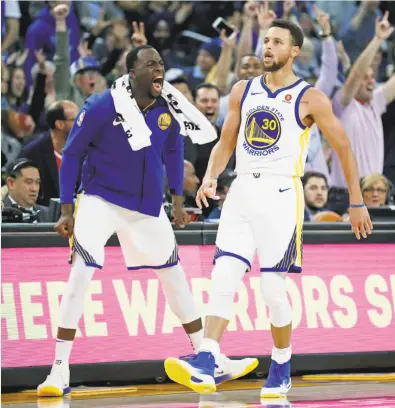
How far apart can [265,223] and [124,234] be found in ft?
3.44

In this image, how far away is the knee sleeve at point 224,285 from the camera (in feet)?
18.9

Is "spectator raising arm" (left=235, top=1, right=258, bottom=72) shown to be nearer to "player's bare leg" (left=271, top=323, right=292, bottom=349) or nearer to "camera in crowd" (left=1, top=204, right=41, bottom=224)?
"camera in crowd" (left=1, top=204, right=41, bottom=224)

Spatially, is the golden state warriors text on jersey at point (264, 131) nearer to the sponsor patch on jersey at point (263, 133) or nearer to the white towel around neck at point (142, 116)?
the sponsor patch on jersey at point (263, 133)

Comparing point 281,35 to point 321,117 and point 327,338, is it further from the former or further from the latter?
point 327,338

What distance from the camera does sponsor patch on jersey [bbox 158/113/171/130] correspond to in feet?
21.1

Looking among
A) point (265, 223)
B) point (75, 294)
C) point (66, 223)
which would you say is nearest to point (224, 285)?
point (265, 223)

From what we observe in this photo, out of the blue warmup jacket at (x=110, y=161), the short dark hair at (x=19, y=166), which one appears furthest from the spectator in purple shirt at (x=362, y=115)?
the blue warmup jacket at (x=110, y=161)

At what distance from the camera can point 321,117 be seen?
585 cm

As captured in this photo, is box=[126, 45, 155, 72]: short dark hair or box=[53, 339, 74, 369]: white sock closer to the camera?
box=[53, 339, 74, 369]: white sock

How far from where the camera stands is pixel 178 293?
6.50 metres

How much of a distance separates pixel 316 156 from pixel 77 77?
2590mm

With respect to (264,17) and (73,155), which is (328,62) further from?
(73,155)

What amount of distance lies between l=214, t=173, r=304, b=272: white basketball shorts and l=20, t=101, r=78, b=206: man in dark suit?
2945mm

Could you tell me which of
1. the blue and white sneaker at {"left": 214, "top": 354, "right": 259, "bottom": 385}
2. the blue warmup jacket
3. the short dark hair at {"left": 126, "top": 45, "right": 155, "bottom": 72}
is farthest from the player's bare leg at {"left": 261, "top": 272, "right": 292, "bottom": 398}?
the short dark hair at {"left": 126, "top": 45, "right": 155, "bottom": 72}
